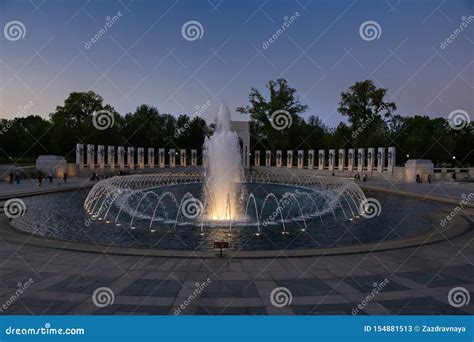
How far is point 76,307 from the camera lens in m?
6.54

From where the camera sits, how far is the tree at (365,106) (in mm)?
67000

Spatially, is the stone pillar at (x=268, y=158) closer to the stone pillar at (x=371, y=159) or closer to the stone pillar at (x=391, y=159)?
the stone pillar at (x=371, y=159)

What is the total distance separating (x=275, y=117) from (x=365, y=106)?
741 inches

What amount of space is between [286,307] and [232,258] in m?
3.13

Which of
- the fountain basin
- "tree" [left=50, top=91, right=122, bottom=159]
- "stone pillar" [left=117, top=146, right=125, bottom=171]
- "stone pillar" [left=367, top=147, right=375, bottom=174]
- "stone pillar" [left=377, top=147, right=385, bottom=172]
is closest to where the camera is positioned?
the fountain basin

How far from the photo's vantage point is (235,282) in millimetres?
7824

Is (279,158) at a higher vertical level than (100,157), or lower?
higher

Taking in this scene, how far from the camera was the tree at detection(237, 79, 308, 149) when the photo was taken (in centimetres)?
7731

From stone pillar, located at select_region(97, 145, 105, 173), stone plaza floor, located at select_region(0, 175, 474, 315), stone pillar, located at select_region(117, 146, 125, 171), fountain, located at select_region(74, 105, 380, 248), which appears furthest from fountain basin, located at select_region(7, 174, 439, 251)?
stone pillar, located at select_region(117, 146, 125, 171)

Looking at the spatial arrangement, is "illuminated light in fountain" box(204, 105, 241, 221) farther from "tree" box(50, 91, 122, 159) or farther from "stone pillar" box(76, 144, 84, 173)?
"tree" box(50, 91, 122, 159)

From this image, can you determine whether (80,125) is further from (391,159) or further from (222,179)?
(222,179)

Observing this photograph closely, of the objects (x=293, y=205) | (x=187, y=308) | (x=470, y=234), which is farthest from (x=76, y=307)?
(x=293, y=205)

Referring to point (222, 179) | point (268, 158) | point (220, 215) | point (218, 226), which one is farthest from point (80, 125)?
point (218, 226)

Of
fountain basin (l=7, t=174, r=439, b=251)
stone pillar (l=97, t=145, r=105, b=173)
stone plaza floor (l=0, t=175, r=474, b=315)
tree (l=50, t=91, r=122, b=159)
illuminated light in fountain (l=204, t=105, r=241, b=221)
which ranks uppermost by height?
tree (l=50, t=91, r=122, b=159)
